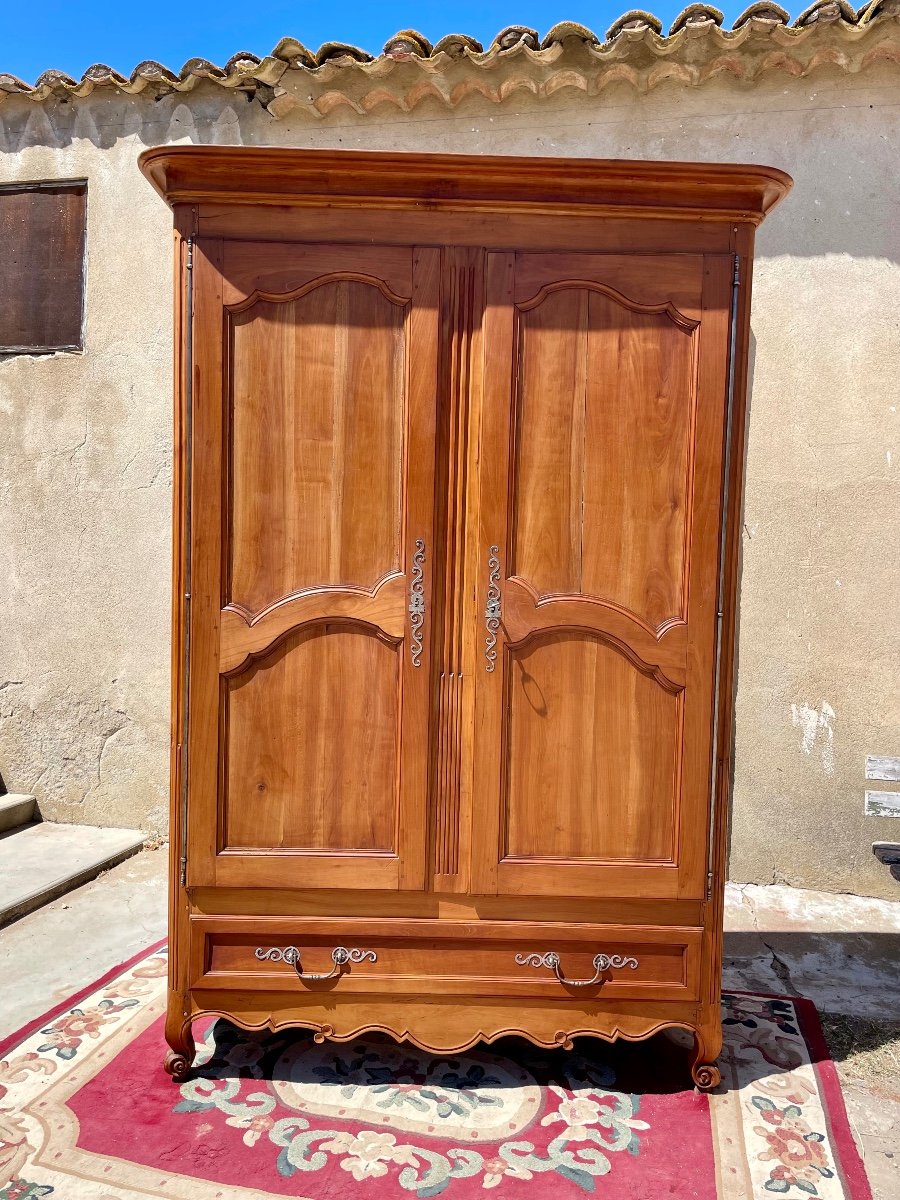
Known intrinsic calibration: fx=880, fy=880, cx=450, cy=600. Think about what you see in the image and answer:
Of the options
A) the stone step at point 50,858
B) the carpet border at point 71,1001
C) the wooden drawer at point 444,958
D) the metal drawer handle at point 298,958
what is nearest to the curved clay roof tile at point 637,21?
the wooden drawer at point 444,958

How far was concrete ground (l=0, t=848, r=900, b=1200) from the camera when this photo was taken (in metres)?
2.35

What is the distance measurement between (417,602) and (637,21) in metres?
2.70

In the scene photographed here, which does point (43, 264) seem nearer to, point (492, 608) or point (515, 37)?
point (515, 37)

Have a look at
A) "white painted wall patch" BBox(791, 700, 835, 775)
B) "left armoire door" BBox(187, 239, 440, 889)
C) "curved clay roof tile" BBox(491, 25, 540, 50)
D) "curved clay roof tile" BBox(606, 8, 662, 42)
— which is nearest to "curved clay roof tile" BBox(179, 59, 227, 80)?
"curved clay roof tile" BBox(491, 25, 540, 50)

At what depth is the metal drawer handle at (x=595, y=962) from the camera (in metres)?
2.19

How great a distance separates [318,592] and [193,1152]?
4.27 ft

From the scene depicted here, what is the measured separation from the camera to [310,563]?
2.18 meters

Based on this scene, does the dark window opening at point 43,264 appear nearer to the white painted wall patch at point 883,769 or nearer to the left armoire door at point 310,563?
the left armoire door at point 310,563

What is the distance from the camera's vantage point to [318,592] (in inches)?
85.4

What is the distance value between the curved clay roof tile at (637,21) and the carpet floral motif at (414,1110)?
3.64 m

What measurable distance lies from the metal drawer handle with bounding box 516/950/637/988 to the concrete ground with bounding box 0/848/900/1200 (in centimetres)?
66

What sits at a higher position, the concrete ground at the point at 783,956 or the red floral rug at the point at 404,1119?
the red floral rug at the point at 404,1119

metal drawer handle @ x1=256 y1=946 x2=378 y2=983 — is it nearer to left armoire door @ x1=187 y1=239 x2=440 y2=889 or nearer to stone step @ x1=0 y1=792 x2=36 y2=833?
left armoire door @ x1=187 y1=239 x2=440 y2=889

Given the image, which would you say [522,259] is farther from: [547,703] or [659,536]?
[547,703]
